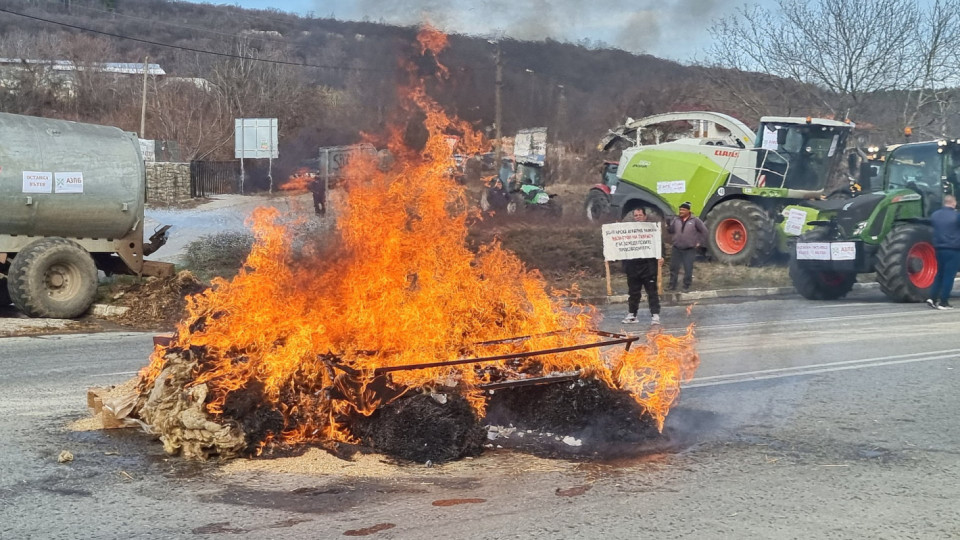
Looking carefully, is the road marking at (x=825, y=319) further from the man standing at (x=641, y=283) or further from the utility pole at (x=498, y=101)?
the utility pole at (x=498, y=101)

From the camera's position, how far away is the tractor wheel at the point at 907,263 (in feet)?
50.8

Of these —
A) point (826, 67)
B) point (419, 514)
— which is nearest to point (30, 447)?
point (419, 514)

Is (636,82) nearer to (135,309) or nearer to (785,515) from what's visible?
(785,515)

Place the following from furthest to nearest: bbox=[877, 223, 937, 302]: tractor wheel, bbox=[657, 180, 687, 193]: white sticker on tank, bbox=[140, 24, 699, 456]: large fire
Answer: bbox=[657, 180, 687, 193]: white sticker on tank → bbox=[877, 223, 937, 302]: tractor wheel → bbox=[140, 24, 699, 456]: large fire

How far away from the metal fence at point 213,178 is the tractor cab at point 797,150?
22.7 meters

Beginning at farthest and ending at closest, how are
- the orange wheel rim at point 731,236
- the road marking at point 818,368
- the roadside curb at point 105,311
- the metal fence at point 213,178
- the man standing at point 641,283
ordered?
the metal fence at point 213,178
the orange wheel rim at point 731,236
the roadside curb at point 105,311
the man standing at point 641,283
the road marking at point 818,368

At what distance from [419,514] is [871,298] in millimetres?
14804

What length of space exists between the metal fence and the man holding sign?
2480 cm

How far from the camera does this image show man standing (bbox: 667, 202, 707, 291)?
17.5 meters

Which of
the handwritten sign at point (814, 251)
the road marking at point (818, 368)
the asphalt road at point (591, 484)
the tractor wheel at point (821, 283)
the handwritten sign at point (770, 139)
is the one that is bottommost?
the asphalt road at point (591, 484)

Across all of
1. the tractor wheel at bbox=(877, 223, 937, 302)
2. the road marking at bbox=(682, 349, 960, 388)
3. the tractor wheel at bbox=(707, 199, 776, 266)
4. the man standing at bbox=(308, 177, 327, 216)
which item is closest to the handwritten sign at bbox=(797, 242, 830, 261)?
the tractor wheel at bbox=(877, 223, 937, 302)

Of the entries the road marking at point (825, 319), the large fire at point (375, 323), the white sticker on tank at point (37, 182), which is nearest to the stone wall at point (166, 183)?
the white sticker on tank at point (37, 182)

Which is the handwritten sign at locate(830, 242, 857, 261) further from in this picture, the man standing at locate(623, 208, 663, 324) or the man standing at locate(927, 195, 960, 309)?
the man standing at locate(623, 208, 663, 324)

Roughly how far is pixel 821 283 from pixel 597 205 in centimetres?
964
